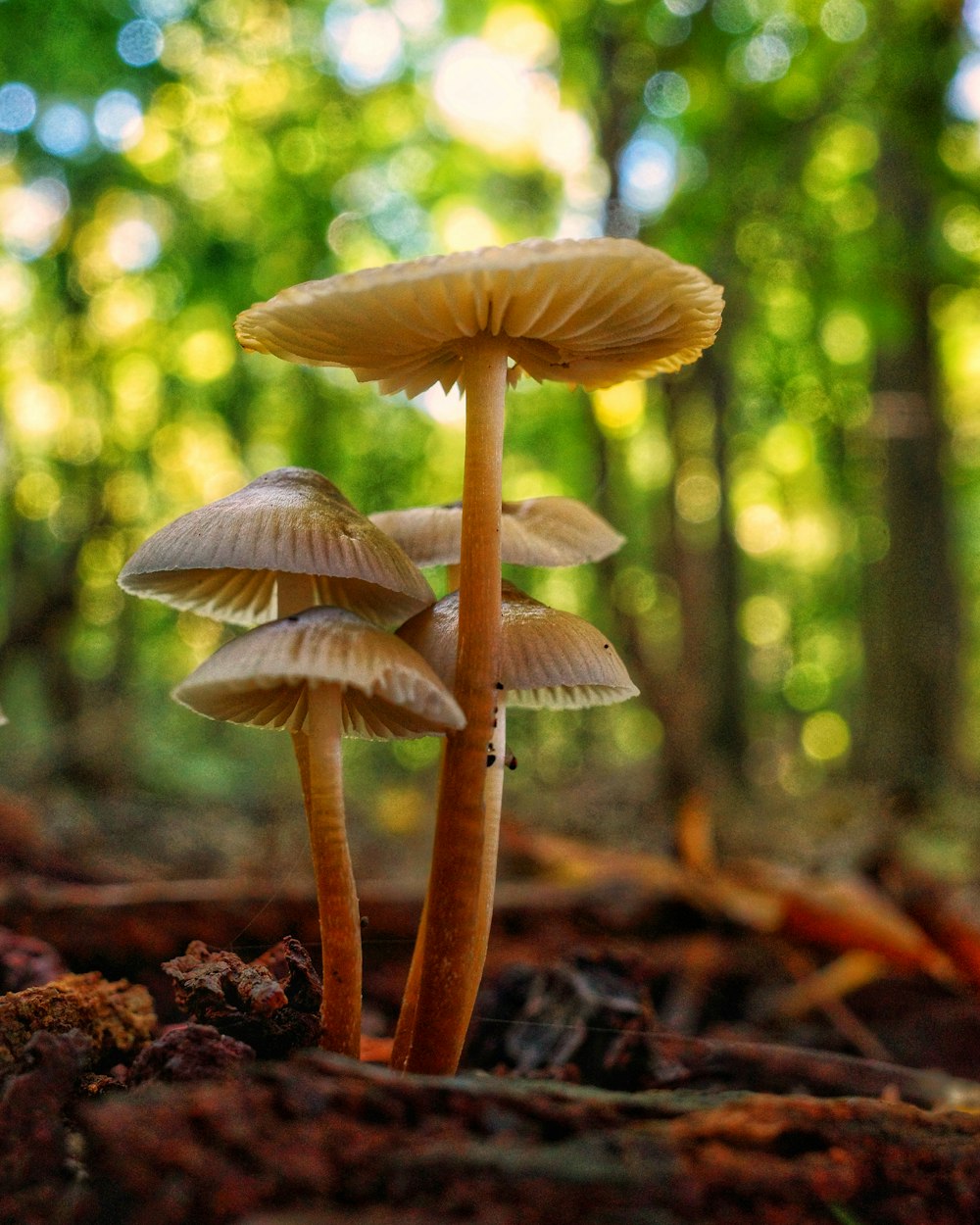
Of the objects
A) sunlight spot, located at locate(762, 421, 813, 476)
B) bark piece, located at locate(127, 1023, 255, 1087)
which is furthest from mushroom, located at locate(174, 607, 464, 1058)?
sunlight spot, located at locate(762, 421, 813, 476)

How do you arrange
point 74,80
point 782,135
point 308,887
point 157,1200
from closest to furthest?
point 157,1200
point 308,887
point 782,135
point 74,80

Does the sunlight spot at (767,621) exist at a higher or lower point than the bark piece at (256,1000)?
higher

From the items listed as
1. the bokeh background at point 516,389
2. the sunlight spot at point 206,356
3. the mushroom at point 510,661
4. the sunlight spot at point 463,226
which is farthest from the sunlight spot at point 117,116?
the mushroom at point 510,661

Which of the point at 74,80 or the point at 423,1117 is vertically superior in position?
the point at 74,80

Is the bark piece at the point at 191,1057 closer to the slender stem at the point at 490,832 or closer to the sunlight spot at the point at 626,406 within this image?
the slender stem at the point at 490,832

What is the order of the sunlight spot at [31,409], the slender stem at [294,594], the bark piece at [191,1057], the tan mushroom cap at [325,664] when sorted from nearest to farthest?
the bark piece at [191,1057] → the tan mushroom cap at [325,664] → the slender stem at [294,594] → the sunlight spot at [31,409]

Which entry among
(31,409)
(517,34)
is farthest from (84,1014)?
(31,409)

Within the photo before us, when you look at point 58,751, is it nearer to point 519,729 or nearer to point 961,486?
point 519,729

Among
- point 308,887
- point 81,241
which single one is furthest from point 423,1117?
point 81,241
